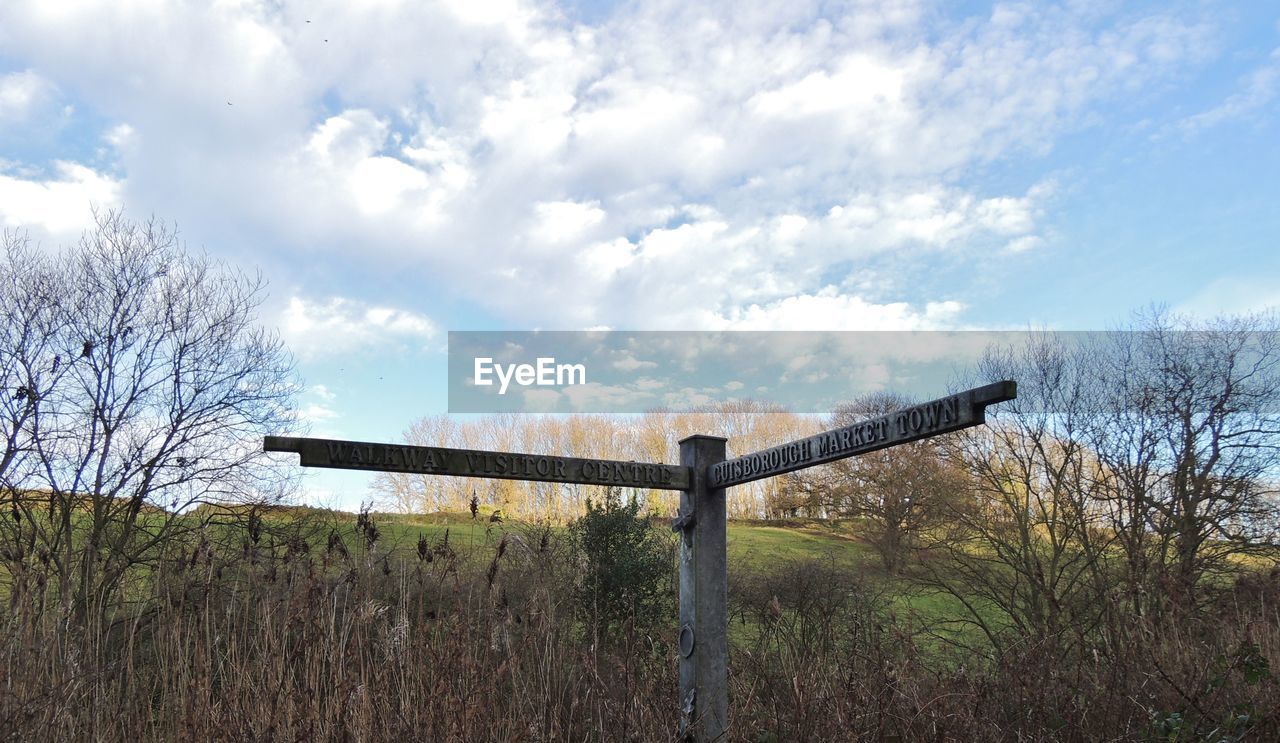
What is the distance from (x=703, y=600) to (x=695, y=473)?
494 mm

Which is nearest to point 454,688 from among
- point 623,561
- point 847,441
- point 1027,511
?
point 847,441

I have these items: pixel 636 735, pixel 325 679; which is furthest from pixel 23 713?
pixel 636 735

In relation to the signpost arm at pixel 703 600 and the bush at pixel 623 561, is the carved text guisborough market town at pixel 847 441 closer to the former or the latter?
the signpost arm at pixel 703 600

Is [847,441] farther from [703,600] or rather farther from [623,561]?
[623,561]

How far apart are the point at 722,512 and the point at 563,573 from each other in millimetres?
8292

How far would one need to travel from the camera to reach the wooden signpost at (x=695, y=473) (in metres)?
2.68

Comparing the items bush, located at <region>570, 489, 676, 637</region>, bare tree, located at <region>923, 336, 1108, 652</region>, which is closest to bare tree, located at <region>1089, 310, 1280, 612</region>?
bare tree, located at <region>923, 336, 1108, 652</region>

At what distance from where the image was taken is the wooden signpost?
2.68 metres

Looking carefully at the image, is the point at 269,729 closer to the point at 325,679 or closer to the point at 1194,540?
the point at 325,679

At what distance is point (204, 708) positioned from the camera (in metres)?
3.37

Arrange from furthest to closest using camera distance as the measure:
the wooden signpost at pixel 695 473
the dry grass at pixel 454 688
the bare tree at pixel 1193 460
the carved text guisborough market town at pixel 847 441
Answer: the bare tree at pixel 1193 460 → the dry grass at pixel 454 688 → the wooden signpost at pixel 695 473 → the carved text guisborough market town at pixel 847 441


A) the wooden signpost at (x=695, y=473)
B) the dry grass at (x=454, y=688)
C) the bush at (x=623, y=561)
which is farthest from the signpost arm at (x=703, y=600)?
the bush at (x=623, y=561)

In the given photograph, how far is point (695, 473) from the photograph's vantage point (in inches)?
128

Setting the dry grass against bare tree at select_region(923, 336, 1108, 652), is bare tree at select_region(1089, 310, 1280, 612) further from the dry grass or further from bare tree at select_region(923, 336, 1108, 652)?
the dry grass
